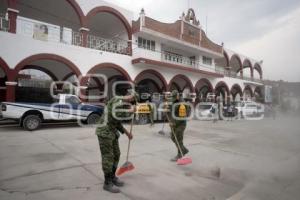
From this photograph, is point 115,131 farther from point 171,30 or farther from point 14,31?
point 171,30

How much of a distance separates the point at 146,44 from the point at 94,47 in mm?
5350

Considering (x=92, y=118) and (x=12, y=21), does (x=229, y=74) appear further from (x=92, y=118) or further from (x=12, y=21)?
(x=12, y=21)

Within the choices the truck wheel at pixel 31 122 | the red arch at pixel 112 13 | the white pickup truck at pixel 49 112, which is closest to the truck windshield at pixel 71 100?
the white pickup truck at pixel 49 112

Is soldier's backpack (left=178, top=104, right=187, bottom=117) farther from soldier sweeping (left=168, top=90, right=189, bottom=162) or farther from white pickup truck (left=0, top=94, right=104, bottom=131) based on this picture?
white pickup truck (left=0, top=94, right=104, bottom=131)

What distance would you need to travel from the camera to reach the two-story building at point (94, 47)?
12992 mm

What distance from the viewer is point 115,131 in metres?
4.31

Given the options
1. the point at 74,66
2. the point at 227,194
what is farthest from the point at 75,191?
the point at 74,66

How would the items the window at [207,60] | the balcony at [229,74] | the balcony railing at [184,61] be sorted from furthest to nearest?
the balcony at [229,74], the window at [207,60], the balcony railing at [184,61]

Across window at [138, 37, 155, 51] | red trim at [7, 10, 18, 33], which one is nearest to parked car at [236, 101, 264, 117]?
window at [138, 37, 155, 51]

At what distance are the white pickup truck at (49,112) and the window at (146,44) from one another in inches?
339

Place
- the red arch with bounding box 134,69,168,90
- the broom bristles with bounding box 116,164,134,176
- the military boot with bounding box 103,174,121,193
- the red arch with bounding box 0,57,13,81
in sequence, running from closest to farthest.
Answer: the military boot with bounding box 103,174,121,193 → the broom bristles with bounding box 116,164,134,176 → the red arch with bounding box 0,57,13,81 → the red arch with bounding box 134,69,168,90

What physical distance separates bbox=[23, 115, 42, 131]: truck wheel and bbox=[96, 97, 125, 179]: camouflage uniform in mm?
8330

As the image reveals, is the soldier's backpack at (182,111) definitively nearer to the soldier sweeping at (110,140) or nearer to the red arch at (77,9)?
the soldier sweeping at (110,140)

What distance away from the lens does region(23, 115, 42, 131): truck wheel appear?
11039 mm
